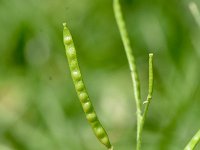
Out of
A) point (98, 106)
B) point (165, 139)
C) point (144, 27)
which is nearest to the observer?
point (165, 139)

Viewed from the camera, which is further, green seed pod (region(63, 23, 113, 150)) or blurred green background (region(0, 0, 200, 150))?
blurred green background (region(0, 0, 200, 150))

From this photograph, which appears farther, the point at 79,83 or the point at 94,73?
the point at 94,73

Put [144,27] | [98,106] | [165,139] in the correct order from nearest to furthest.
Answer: [165,139] → [98,106] → [144,27]

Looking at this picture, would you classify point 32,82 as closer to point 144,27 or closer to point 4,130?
point 4,130

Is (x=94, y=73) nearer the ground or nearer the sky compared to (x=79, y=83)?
nearer the ground

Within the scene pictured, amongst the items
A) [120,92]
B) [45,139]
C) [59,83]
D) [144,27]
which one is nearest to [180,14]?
[144,27]

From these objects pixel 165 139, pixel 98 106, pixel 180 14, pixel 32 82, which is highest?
pixel 180 14

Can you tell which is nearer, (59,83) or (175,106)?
(175,106)

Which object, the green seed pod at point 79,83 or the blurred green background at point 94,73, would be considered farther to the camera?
the blurred green background at point 94,73
